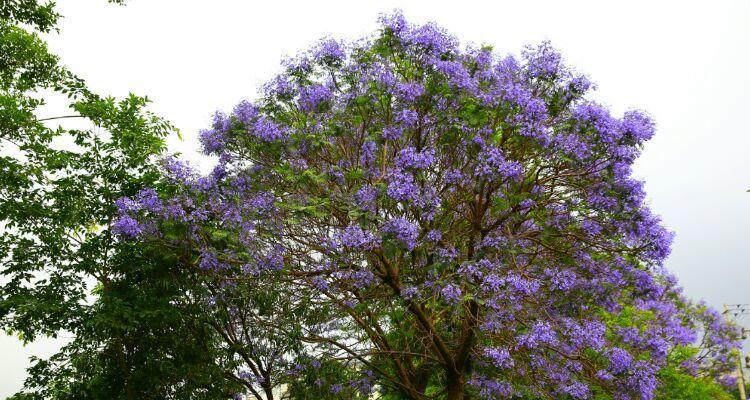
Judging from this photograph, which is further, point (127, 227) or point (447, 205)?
point (447, 205)

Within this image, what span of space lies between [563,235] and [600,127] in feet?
5.36

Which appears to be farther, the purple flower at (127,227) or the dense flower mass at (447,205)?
the purple flower at (127,227)

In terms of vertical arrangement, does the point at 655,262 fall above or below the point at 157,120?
below

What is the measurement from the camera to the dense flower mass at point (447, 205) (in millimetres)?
7840

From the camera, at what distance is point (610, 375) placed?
28.0 ft

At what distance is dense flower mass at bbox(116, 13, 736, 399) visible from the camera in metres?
7.84

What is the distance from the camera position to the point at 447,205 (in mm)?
A: 8812

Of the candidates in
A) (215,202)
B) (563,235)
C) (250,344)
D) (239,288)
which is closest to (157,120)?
(215,202)

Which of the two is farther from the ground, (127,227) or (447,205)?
(447,205)

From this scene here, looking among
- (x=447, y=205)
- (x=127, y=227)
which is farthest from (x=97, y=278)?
(x=447, y=205)

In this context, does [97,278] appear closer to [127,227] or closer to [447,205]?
[127,227]

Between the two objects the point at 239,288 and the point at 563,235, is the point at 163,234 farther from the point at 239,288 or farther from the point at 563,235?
the point at 563,235

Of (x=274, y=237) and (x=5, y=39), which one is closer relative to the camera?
(x=274, y=237)

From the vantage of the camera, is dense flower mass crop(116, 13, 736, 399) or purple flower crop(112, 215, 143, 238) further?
purple flower crop(112, 215, 143, 238)
